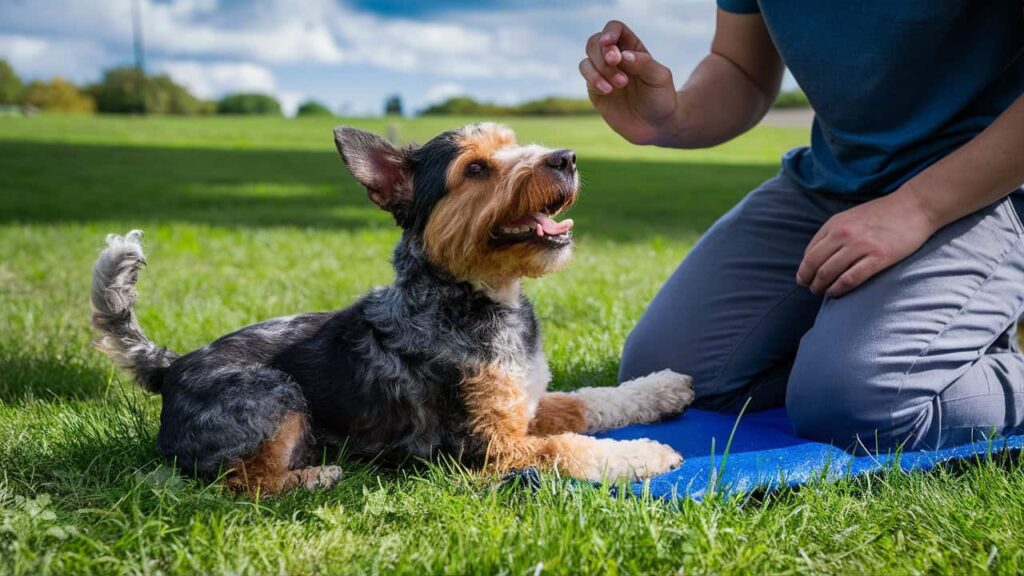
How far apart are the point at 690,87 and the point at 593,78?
0.87m

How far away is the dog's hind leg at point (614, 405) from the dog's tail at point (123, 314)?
1.59 meters

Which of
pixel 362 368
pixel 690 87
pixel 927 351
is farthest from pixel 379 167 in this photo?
pixel 927 351

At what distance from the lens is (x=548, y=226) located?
11.2 feet

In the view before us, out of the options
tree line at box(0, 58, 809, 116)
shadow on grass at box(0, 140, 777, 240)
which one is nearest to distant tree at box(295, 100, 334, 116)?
tree line at box(0, 58, 809, 116)

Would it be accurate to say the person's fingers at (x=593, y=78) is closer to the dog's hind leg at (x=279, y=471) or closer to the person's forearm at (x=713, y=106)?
the person's forearm at (x=713, y=106)

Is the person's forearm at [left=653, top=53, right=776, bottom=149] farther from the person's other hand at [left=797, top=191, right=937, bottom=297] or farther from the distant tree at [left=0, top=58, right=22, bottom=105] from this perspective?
the distant tree at [left=0, top=58, right=22, bottom=105]

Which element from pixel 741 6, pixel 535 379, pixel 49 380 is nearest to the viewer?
pixel 535 379

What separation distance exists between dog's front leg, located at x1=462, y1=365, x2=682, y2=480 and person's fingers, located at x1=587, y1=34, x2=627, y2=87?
1337mm

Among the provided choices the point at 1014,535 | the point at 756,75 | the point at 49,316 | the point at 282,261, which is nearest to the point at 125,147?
the point at 282,261

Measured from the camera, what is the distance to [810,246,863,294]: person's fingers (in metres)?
3.48

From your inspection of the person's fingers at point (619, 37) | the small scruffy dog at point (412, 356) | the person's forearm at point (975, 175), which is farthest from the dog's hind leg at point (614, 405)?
the person's fingers at point (619, 37)

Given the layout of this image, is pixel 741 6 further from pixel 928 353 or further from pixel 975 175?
pixel 928 353

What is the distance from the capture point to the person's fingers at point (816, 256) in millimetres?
3518

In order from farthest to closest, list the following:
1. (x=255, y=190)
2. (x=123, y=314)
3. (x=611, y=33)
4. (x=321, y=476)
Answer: (x=255, y=190), (x=611, y=33), (x=123, y=314), (x=321, y=476)
